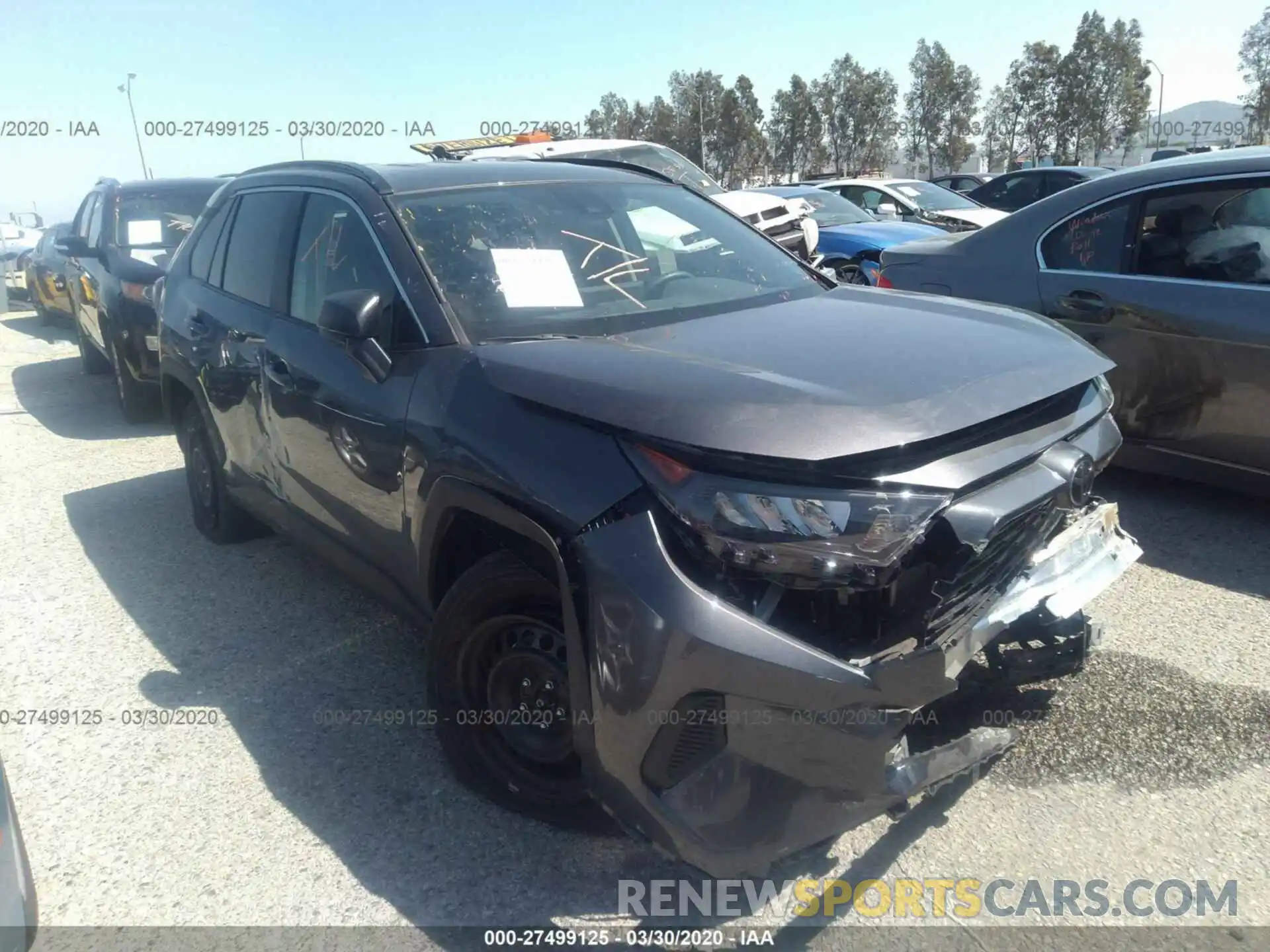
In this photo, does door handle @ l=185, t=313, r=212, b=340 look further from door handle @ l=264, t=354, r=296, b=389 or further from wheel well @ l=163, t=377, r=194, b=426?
door handle @ l=264, t=354, r=296, b=389

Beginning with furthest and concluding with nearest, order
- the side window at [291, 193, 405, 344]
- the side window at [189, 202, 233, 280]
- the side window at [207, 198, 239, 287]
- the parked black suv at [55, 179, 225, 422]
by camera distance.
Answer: the parked black suv at [55, 179, 225, 422] → the side window at [189, 202, 233, 280] → the side window at [207, 198, 239, 287] → the side window at [291, 193, 405, 344]

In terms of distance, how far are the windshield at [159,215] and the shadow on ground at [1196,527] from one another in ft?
24.2

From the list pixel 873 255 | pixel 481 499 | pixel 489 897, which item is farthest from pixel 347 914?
pixel 873 255

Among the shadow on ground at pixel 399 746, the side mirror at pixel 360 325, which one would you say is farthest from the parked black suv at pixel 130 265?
the side mirror at pixel 360 325

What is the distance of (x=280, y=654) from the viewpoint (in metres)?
4.05

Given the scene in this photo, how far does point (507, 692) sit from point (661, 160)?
28.9ft

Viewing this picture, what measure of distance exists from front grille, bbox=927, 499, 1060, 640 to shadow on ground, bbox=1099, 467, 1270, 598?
2098mm

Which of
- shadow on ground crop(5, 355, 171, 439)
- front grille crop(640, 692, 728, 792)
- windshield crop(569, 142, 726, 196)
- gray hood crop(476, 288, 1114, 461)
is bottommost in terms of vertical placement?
shadow on ground crop(5, 355, 171, 439)

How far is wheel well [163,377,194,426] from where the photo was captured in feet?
17.1

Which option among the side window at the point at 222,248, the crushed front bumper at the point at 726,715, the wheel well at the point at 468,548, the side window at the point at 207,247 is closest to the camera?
the crushed front bumper at the point at 726,715

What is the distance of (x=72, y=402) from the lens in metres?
9.38

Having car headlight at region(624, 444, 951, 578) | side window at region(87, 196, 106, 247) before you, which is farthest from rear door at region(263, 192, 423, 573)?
side window at region(87, 196, 106, 247)

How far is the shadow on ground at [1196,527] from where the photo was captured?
4.29 m

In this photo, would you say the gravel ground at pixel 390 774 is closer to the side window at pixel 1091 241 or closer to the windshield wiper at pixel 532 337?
the side window at pixel 1091 241
